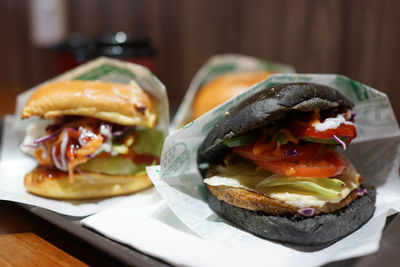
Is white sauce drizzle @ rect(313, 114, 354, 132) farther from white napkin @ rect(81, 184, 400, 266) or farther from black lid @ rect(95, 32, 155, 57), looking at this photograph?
black lid @ rect(95, 32, 155, 57)

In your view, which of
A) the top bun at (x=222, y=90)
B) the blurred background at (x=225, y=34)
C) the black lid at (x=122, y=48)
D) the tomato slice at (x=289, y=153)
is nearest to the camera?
the tomato slice at (x=289, y=153)

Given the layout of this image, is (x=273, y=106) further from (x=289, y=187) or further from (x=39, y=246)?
(x=39, y=246)

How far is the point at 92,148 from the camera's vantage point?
1629 millimetres

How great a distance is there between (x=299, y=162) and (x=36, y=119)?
149 cm

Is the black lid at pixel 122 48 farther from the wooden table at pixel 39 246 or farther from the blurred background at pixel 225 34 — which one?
A: the wooden table at pixel 39 246

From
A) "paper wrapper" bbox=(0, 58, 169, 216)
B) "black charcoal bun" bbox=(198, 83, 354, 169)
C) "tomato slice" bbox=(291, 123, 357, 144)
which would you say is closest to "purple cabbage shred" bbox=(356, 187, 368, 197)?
"tomato slice" bbox=(291, 123, 357, 144)

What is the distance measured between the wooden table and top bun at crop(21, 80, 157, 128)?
0.44m

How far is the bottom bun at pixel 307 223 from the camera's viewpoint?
50.2 inches

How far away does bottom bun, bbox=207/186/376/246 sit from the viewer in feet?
4.18

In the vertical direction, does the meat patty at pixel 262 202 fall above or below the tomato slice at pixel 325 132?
below

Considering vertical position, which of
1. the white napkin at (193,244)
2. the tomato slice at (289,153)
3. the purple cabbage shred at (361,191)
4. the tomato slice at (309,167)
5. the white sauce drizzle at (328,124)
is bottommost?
the white napkin at (193,244)

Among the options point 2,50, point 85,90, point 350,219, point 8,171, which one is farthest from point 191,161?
point 2,50

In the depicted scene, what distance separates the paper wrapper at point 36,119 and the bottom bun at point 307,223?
24.0 inches

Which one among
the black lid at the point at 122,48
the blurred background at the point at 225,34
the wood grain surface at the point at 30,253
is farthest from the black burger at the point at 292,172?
the black lid at the point at 122,48
